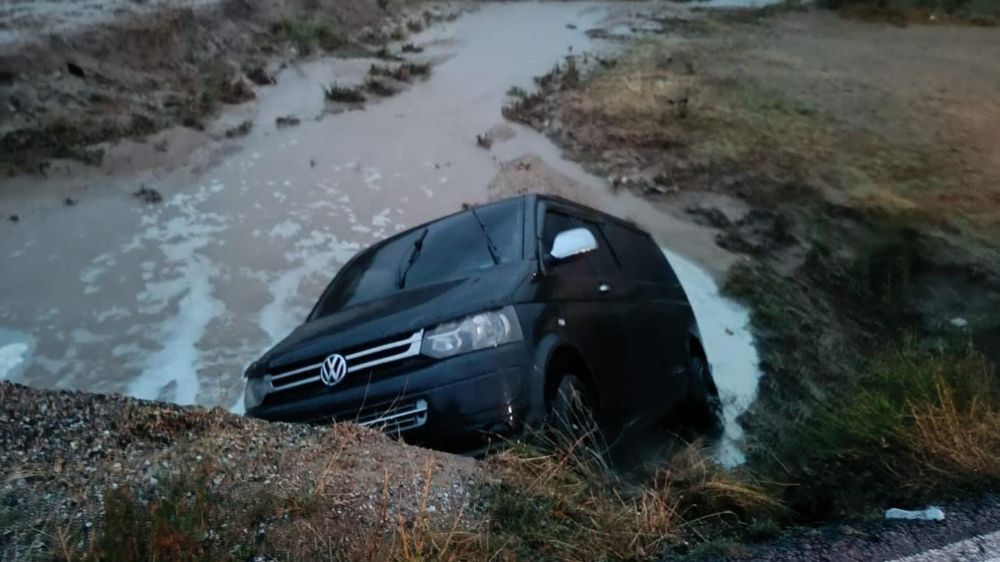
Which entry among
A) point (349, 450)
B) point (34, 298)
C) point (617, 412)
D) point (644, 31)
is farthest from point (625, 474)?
point (644, 31)

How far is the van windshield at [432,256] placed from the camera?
20.6ft

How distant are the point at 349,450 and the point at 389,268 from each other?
202cm

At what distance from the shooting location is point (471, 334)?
212 inches

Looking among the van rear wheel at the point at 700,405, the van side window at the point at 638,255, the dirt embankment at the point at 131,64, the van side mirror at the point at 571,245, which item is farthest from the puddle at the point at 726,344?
the dirt embankment at the point at 131,64

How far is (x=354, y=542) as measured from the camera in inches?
152

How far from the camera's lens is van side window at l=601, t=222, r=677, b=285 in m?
7.53

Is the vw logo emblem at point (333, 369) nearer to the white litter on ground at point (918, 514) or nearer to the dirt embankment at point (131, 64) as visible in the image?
the white litter on ground at point (918, 514)

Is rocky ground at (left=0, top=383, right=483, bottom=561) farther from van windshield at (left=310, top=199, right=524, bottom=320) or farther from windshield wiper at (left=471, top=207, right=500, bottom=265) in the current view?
windshield wiper at (left=471, top=207, right=500, bottom=265)

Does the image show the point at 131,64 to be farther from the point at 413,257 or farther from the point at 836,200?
the point at 413,257

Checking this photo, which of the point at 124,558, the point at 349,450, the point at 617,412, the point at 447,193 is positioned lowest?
the point at 447,193

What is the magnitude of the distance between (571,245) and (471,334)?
1.10 meters

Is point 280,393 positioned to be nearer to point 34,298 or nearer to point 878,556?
point 878,556

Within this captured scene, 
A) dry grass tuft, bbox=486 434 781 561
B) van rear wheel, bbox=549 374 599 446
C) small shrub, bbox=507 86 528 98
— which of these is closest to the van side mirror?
van rear wheel, bbox=549 374 599 446

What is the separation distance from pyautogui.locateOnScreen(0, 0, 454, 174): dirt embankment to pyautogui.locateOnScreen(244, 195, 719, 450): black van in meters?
8.19
